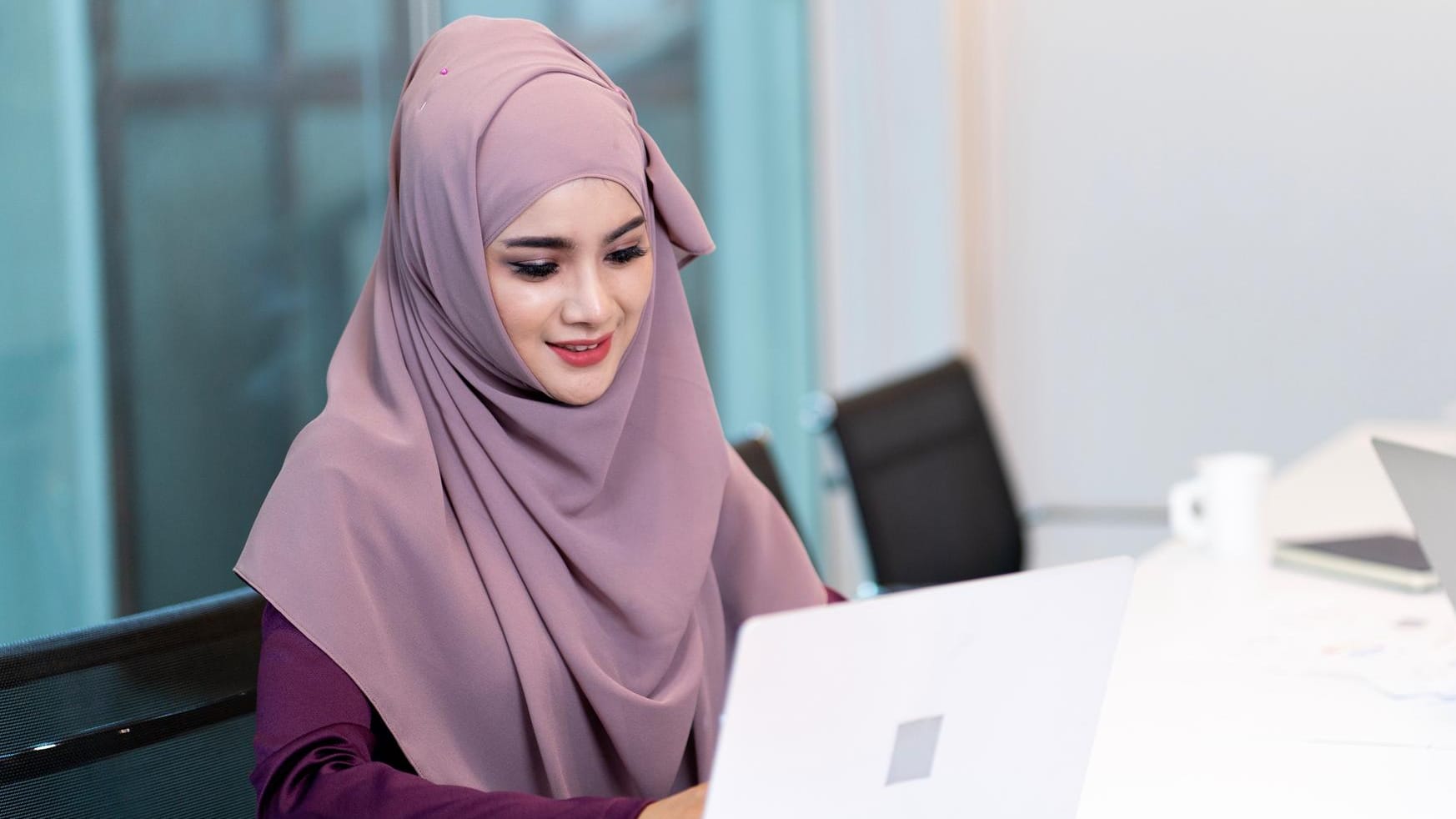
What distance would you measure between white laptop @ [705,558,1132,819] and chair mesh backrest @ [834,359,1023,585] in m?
1.17

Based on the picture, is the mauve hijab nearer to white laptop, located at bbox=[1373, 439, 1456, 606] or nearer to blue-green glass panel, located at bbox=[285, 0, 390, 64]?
white laptop, located at bbox=[1373, 439, 1456, 606]

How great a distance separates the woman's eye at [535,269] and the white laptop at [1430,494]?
68 centimetres

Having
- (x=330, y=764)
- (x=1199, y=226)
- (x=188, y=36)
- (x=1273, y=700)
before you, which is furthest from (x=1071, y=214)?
(x=330, y=764)

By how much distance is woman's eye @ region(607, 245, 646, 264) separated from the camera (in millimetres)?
1322

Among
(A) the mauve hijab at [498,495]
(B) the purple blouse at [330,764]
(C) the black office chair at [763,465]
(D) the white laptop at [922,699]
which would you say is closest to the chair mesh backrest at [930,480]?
(C) the black office chair at [763,465]

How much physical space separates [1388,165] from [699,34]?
153 centimetres

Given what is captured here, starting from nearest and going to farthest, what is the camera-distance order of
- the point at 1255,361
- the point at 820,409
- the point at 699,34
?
the point at 820,409
the point at 699,34
the point at 1255,361

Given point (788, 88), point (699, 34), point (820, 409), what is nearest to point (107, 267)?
point (820, 409)

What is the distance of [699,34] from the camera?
3291 mm

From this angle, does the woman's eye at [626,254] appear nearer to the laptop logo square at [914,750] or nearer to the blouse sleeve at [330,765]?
the blouse sleeve at [330,765]

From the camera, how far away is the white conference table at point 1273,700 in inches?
45.6

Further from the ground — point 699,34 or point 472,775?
point 699,34

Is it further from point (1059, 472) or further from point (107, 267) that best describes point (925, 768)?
point (1059, 472)

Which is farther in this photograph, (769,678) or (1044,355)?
(1044,355)
